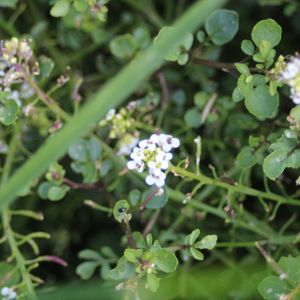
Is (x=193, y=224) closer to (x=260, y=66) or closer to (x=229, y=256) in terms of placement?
(x=229, y=256)

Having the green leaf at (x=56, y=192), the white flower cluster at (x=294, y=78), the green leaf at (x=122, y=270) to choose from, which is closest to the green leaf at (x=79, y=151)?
the green leaf at (x=56, y=192)

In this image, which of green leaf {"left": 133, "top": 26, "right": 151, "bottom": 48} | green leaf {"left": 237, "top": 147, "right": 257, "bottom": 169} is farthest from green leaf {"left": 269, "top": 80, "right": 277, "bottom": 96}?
green leaf {"left": 133, "top": 26, "right": 151, "bottom": 48}

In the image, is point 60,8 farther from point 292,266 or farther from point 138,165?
point 292,266

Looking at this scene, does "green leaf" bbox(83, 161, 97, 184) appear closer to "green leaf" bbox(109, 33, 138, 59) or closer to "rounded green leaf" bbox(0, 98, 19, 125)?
"rounded green leaf" bbox(0, 98, 19, 125)

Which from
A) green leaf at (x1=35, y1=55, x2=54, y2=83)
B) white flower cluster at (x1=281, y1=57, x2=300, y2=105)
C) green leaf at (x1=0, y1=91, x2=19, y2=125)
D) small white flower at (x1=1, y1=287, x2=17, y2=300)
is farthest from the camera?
green leaf at (x1=35, y1=55, x2=54, y2=83)

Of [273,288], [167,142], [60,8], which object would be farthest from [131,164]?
[60,8]

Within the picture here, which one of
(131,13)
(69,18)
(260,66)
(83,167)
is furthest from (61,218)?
(260,66)

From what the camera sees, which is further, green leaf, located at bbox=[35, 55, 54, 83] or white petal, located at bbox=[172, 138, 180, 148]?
green leaf, located at bbox=[35, 55, 54, 83]

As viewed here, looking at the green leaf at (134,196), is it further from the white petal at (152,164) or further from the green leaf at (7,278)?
the green leaf at (7,278)
